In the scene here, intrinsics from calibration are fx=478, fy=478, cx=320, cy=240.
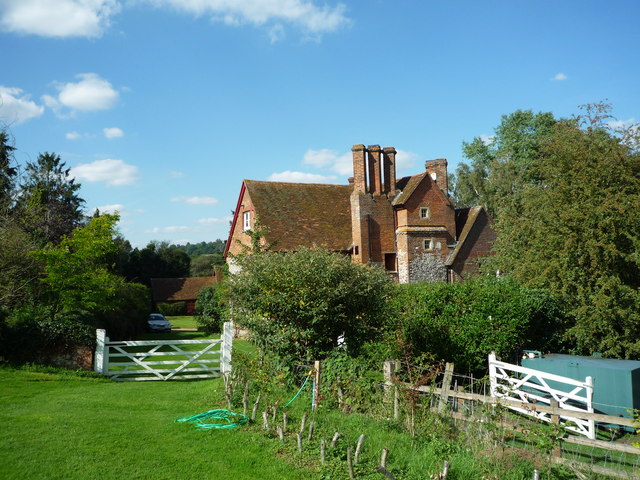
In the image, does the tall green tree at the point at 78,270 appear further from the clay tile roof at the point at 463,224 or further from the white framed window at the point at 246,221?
the clay tile roof at the point at 463,224

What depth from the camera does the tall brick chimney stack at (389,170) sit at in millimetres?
30406

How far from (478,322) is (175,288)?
53.0 metres

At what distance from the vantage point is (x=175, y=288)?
62.7m

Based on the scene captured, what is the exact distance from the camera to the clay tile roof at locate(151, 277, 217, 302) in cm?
6103

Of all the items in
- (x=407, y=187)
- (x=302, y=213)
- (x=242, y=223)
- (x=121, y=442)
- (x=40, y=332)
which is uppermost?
(x=407, y=187)

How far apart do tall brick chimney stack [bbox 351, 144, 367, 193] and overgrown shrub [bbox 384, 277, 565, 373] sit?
13615 mm

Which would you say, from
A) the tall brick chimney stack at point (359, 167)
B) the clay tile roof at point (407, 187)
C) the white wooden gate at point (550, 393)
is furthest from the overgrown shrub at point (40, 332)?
the clay tile roof at point (407, 187)

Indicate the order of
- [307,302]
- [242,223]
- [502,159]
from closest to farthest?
[307,302]
[242,223]
[502,159]

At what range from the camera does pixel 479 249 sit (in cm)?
3036

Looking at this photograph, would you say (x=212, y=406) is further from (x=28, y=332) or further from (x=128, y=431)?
(x=28, y=332)

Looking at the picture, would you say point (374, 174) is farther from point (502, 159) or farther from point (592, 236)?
point (502, 159)

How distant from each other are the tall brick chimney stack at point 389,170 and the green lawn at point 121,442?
20.8 meters

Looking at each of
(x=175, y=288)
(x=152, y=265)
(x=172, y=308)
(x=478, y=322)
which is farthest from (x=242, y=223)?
(x=152, y=265)

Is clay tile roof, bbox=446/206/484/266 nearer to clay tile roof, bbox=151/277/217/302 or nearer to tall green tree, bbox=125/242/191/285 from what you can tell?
clay tile roof, bbox=151/277/217/302
